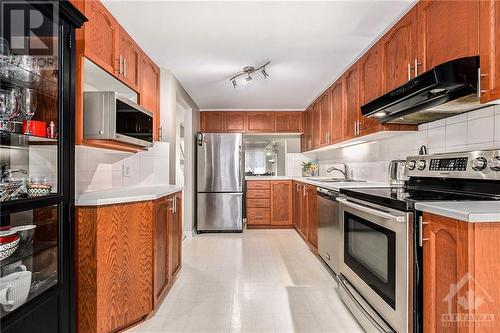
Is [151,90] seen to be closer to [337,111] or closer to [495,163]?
[337,111]

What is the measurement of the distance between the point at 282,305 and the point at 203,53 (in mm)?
2253

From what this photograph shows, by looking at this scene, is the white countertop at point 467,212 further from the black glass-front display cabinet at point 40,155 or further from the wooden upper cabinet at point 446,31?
the black glass-front display cabinet at point 40,155

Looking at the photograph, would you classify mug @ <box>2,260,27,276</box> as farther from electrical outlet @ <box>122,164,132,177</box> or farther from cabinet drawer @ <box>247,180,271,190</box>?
cabinet drawer @ <box>247,180,271,190</box>

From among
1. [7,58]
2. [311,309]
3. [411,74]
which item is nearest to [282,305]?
[311,309]

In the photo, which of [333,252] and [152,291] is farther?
[333,252]

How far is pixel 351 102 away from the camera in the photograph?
291 centimetres

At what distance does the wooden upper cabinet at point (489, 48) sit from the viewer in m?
1.30

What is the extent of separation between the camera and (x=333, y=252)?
2.62 meters

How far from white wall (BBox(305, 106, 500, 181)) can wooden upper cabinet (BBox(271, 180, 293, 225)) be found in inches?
53.9

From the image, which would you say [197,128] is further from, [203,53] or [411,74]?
[411,74]

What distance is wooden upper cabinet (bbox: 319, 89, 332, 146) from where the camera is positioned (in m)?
3.65

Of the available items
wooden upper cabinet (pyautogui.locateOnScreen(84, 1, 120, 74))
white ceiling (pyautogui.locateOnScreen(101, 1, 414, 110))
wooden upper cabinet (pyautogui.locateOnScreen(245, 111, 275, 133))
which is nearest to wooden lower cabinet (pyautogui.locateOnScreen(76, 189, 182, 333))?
wooden upper cabinet (pyautogui.locateOnScreen(84, 1, 120, 74))

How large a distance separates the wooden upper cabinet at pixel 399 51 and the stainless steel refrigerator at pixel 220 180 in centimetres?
277

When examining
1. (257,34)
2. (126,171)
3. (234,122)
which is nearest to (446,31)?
(257,34)
